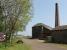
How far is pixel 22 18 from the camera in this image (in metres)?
29.1

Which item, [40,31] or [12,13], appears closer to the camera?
[12,13]

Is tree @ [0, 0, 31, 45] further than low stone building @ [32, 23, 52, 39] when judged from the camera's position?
No

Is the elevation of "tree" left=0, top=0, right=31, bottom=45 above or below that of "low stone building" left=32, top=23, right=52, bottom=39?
above

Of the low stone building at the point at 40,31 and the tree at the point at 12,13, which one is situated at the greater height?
the tree at the point at 12,13

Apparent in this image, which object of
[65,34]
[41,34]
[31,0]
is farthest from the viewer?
[41,34]

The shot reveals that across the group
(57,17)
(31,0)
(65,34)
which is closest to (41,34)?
(57,17)

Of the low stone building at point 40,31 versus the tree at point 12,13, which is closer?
the tree at point 12,13

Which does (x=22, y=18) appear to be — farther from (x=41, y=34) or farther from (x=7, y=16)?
(x=41, y=34)

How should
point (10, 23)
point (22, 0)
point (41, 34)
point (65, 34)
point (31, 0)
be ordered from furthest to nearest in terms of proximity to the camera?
point (41, 34) < point (65, 34) < point (31, 0) < point (22, 0) < point (10, 23)

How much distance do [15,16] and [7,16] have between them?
1.25 meters

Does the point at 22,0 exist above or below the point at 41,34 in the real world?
above

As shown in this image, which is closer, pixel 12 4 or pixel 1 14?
pixel 12 4

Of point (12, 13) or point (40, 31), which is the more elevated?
point (12, 13)

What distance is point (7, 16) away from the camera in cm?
2689
